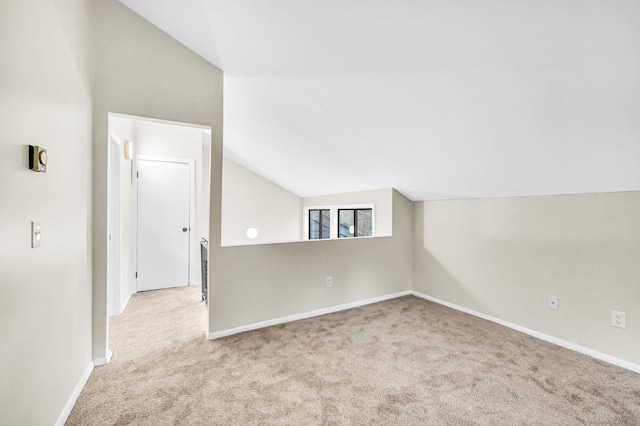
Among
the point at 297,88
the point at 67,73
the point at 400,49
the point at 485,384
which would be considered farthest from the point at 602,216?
the point at 67,73

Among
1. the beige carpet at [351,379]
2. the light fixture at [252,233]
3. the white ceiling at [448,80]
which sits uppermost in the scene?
the white ceiling at [448,80]

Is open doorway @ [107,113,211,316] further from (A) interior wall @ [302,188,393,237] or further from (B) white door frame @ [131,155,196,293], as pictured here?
(A) interior wall @ [302,188,393,237]

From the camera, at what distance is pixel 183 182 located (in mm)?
4539

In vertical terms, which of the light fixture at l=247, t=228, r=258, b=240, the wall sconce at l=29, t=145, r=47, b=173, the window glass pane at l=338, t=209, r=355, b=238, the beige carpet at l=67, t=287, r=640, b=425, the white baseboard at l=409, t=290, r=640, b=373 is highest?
the wall sconce at l=29, t=145, r=47, b=173

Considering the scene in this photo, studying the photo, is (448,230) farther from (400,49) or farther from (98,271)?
(98,271)

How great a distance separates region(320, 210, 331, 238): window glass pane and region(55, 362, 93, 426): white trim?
4095 mm

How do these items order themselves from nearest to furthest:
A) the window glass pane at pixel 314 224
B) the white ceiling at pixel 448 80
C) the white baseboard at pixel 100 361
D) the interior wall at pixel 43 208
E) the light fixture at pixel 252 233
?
the interior wall at pixel 43 208 < the white ceiling at pixel 448 80 < the white baseboard at pixel 100 361 < the light fixture at pixel 252 233 < the window glass pane at pixel 314 224

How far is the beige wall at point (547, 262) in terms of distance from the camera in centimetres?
237

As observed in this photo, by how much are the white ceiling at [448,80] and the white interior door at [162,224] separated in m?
1.80

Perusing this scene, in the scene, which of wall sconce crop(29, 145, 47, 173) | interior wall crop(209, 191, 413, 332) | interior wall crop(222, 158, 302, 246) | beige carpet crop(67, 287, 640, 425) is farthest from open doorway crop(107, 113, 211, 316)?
wall sconce crop(29, 145, 47, 173)

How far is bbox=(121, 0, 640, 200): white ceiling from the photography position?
1.56 meters

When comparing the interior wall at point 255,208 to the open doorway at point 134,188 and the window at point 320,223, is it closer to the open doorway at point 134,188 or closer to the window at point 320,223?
the window at point 320,223

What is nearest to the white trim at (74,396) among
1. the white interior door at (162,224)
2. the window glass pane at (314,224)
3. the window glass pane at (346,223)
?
the white interior door at (162,224)

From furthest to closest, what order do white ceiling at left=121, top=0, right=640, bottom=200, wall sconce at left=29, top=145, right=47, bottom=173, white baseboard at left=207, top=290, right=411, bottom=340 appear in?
white baseboard at left=207, top=290, right=411, bottom=340 → white ceiling at left=121, top=0, right=640, bottom=200 → wall sconce at left=29, top=145, right=47, bottom=173
